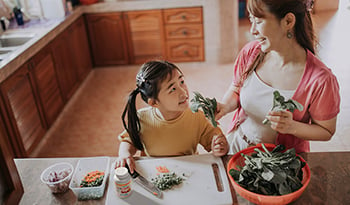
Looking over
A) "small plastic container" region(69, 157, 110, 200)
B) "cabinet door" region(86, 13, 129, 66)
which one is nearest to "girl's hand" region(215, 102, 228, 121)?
"small plastic container" region(69, 157, 110, 200)

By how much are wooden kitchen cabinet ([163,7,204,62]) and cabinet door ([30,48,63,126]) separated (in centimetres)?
150

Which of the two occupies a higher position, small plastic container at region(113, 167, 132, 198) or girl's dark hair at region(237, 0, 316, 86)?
girl's dark hair at region(237, 0, 316, 86)

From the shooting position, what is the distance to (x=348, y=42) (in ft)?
14.8

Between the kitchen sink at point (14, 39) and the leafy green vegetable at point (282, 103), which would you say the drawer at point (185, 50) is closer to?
the kitchen sink at point (14, 39)

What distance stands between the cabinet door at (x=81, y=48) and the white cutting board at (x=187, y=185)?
2761 mm

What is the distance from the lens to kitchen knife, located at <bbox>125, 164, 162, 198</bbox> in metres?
1.24

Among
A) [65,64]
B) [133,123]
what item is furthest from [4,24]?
[133,123]

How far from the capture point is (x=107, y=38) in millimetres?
4316

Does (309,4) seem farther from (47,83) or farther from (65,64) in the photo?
(65,64)

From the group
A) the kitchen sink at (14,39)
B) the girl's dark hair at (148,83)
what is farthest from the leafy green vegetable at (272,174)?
the kitchen sink at (14,39)

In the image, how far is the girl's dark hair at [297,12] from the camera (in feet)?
4.24

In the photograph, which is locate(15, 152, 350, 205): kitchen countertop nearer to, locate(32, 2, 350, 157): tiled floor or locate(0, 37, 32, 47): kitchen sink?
locate(32, 2, 350, 157): tiled floor

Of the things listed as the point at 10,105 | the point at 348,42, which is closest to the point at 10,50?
the point at 10,105

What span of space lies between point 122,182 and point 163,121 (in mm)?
399
